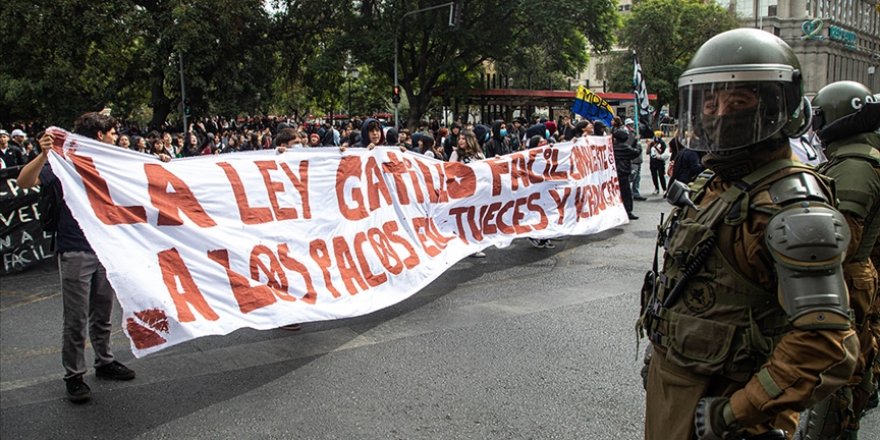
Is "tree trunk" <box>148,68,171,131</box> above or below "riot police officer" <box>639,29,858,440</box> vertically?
above

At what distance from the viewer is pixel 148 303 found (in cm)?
429

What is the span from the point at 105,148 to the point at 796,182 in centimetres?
435

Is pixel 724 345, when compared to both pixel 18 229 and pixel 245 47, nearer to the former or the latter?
pixel 18 229

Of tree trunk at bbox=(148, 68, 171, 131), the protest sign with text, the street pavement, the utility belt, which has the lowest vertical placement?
the street pavement

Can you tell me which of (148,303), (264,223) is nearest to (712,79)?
(148,303)

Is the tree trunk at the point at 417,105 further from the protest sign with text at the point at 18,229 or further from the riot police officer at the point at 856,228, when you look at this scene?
the riot police officer at the point at 856,228

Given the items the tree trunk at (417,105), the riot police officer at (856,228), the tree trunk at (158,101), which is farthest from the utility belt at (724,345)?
the tree trunk at (417,105)

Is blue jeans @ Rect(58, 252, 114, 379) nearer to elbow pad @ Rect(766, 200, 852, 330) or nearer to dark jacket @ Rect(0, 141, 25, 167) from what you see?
elbow pad @ Rect(766, 200, 852, 330)

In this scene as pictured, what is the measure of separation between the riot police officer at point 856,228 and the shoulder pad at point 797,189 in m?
1.36

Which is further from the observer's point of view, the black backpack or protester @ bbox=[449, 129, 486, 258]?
protester @ bbox=[449, 129, 486, 258]

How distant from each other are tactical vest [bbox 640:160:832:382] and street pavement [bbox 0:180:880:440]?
1.82m

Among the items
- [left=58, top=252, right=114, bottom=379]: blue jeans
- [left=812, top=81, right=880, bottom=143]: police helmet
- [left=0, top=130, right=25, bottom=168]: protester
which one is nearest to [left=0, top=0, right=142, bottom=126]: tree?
[left=0, top=130, right=25, bottom=168]: protester

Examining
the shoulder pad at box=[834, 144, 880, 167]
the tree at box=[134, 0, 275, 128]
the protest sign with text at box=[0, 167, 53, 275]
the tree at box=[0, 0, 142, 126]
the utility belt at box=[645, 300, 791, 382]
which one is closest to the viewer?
the utility belt at box=[645, 300, 791, 382]

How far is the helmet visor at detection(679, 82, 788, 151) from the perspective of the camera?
2.10 metres
